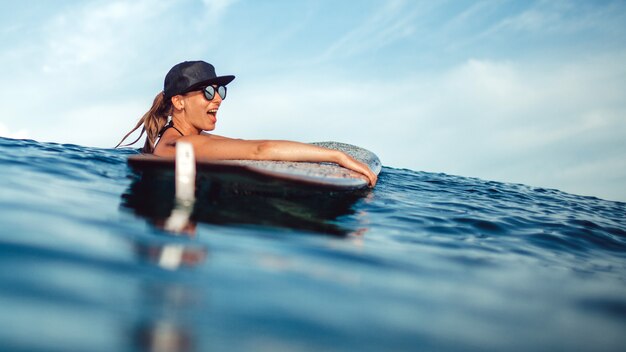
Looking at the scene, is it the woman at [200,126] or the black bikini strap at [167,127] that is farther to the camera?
the black bikini strap at [167,127]

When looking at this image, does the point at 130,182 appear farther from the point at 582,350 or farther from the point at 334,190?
the point at 582,350

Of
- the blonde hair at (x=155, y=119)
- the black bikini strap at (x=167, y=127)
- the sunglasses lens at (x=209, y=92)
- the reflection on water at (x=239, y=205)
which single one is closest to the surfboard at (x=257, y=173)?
the reflection on water at (x=239, y=205)

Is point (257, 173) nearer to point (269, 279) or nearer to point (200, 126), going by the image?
point (269, 279)

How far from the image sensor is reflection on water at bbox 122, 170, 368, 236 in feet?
8.79

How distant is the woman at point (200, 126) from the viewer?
380cm

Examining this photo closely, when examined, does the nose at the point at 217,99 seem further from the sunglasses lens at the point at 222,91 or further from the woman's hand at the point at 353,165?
the woman's hand at the point at 353,165

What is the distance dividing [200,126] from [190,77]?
1.83 feet

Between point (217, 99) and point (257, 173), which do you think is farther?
point (217, 99)

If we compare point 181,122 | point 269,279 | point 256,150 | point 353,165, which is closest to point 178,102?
point 181,122

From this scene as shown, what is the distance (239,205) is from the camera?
3104 millimetres

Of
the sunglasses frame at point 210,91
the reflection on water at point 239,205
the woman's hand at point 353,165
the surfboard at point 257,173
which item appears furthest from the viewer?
the sunglasses frame at point 210,91

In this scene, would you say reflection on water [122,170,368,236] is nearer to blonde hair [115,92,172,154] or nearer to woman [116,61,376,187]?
woman [116,61,376,187]

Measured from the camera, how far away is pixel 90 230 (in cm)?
215

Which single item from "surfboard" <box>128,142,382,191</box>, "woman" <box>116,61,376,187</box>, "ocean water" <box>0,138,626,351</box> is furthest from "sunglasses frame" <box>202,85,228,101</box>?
"ocean water" <box>0,138,626,351</box>
